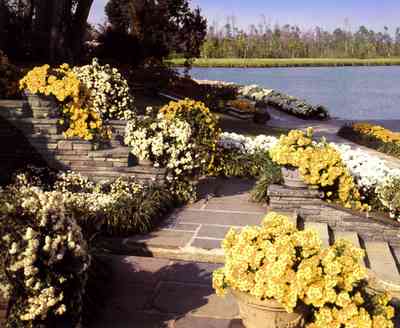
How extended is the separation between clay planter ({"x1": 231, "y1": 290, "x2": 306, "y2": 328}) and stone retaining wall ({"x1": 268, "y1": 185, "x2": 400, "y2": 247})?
8.89 ft

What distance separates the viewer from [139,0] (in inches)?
698

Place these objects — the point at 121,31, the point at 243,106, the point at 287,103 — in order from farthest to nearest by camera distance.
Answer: the point at 287,103, the point at 121,31, the point at 243,106

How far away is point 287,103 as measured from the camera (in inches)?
797

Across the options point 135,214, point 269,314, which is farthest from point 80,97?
point 269,314

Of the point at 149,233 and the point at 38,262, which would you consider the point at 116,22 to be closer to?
the point at 149,233

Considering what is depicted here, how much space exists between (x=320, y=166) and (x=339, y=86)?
22.7 meters

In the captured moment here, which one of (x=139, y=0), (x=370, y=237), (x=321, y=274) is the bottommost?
(x=370, y=237)

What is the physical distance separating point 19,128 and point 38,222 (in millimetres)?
3359

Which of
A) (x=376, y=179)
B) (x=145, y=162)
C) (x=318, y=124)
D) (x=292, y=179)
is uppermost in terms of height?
(x=145, y=162)

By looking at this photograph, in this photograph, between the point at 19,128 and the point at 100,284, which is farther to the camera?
the point at 19,128

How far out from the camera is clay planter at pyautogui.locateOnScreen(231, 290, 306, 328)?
3.68 m

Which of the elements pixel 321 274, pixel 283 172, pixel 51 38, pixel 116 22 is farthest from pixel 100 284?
pixel 116 22

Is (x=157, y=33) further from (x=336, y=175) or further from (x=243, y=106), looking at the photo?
(x=336, y=175)

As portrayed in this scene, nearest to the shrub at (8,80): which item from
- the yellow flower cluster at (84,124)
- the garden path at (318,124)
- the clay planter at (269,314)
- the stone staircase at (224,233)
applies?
the yellow flower cluster at (84,124)
